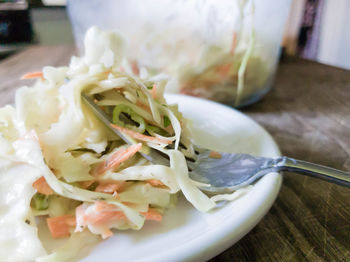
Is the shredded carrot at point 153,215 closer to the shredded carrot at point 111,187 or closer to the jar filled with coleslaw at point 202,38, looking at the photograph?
the shredded carrot at point 111,187

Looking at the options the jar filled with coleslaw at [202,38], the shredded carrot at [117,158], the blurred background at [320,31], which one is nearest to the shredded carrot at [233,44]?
the jar filled with coleslaw at [202,38]

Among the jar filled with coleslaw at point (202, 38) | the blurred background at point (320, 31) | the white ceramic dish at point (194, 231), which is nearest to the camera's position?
the white ceramic dish at point (194, 231)

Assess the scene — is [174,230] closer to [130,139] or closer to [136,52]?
[130,139]

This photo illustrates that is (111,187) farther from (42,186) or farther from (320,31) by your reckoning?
(320,31)

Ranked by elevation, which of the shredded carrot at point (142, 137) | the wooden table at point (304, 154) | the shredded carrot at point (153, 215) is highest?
the shredded carrot at point (142, 137)

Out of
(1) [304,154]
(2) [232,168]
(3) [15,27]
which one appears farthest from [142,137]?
(3) [15,27]

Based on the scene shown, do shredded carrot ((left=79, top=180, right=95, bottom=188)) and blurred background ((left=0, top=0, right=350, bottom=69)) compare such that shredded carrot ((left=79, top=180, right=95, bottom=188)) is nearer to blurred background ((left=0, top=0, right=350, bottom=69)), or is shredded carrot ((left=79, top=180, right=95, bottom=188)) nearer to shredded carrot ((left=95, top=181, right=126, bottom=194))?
shredded carrot ((left=95, top=181, right=126, bottom=194))

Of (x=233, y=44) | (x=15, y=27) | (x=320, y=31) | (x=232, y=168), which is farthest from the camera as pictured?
(x=15, y=27)
